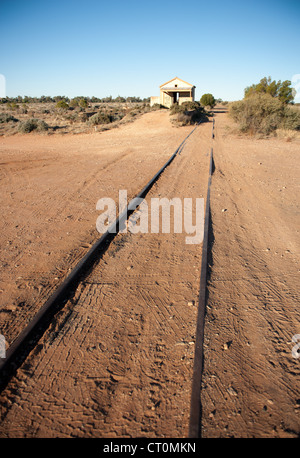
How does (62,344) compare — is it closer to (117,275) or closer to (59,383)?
(59,383)

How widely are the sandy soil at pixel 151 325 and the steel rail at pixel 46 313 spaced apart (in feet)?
0.34

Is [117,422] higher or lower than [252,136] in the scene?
lower

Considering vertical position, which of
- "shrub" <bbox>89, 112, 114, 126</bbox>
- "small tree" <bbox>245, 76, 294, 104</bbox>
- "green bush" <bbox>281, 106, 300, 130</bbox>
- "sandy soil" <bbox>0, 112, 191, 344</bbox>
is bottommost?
"sandy soil" <bbox>0, 112, 191, 344</bbox>

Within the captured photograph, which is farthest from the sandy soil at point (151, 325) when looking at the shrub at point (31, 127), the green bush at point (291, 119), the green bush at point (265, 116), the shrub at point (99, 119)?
the shrub at point (99, 119)

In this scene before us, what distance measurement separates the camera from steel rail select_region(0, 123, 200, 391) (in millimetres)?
2740

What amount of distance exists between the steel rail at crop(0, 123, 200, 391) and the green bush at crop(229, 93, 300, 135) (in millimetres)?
19344

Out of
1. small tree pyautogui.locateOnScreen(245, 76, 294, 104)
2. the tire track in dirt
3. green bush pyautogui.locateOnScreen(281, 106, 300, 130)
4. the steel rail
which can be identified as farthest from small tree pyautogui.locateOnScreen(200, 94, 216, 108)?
the steel rail

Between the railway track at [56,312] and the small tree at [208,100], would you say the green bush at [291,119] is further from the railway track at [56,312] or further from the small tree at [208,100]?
the small tree at [208,100]

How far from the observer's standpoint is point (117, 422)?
232 cm

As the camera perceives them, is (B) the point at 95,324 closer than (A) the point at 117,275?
Yes

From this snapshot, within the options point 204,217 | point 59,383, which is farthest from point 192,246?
point 59,383

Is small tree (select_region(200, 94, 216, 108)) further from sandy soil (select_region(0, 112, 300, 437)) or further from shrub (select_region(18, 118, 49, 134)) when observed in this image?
sandy soil (select_region(0, 112, 300, 437))

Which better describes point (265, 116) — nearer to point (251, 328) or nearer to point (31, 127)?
point (31, 127)
